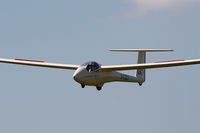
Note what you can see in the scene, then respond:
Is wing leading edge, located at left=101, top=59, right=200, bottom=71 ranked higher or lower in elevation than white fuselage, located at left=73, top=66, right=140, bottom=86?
higher

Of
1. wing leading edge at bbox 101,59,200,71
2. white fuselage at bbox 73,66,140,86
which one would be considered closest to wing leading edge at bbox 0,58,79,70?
white fuselage at bbox 73,66,140,86

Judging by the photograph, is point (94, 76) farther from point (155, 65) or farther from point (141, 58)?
point (141, 58)

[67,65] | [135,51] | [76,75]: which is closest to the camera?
[76,75]

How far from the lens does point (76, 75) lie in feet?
159

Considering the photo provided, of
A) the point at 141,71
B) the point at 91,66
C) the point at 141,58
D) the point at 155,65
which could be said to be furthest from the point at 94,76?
the point at 141,58

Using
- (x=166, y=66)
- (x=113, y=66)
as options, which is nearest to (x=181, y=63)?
(x=166, y=66)

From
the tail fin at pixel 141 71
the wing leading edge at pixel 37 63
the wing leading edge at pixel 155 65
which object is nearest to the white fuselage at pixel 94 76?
the wing leading edge at pixel 155 65

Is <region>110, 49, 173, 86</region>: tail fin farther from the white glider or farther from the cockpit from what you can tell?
the cockpit

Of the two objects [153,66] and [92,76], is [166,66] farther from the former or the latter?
[92,76]

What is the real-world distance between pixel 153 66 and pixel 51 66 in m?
9.21

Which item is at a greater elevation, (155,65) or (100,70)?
(155,65)

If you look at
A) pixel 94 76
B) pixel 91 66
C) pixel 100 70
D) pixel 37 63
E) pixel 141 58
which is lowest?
pixel 94 76

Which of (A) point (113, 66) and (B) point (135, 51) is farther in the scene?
(B) point (135, 51)

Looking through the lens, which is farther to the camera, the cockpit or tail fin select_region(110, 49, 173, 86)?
tail fin select_region(110, 49, 173, 86)
